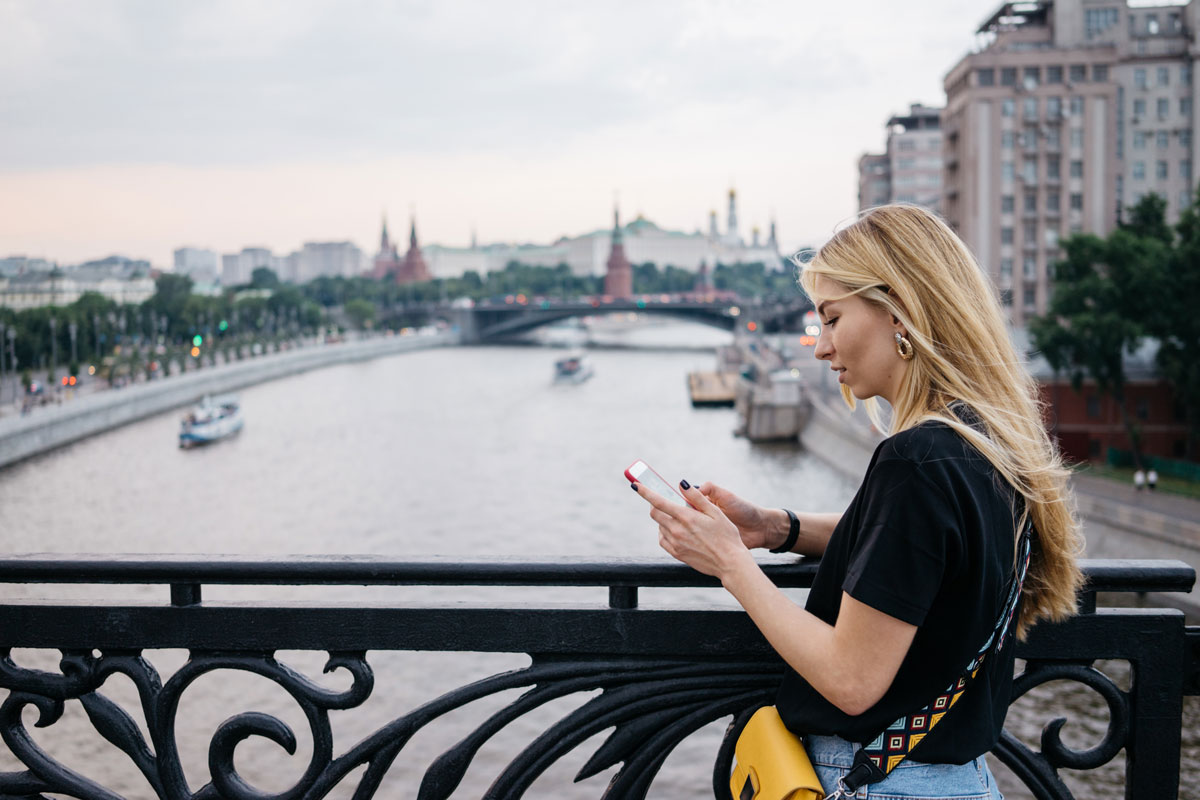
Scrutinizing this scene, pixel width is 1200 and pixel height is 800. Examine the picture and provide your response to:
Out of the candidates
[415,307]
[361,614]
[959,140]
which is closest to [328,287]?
[415,307]

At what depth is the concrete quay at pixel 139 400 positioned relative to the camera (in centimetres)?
3108

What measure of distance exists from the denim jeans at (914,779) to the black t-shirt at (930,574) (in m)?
0.02

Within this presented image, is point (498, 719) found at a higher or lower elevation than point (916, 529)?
lower

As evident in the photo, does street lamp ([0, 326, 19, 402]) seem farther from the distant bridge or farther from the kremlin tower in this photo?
the kremlin tower

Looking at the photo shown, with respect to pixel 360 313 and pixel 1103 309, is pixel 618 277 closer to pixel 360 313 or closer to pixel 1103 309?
pixel 360 313

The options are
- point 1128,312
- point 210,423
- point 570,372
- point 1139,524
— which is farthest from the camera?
point 570,372

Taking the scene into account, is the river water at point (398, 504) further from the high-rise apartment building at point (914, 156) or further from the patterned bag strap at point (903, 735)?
the high-rise apartment building at point (914, 156)

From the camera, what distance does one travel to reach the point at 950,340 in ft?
4.53

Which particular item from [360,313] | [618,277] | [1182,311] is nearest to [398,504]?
[1182,311]

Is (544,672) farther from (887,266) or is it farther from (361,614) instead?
(887,266)

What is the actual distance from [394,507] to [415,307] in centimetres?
6411

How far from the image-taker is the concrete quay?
3108 centimetres

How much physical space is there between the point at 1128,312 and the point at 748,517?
21937 millimetres

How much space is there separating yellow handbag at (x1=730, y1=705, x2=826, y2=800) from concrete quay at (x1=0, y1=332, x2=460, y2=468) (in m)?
31.4
